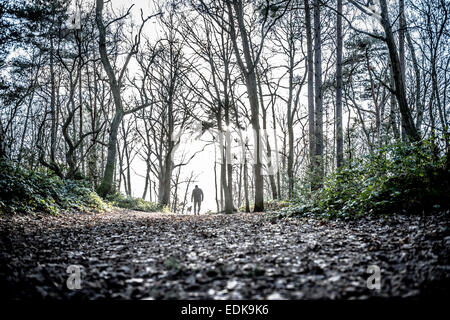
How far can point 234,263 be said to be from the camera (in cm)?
293

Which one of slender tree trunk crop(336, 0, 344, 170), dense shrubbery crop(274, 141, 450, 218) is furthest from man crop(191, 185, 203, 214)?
dense shrubbery crop(274, 141, 450, 218)

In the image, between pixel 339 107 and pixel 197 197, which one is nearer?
pixel 339 107

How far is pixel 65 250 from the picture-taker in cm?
365

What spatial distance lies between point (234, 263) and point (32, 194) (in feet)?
21.2

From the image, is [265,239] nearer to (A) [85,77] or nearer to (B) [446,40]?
(B) [446,40]

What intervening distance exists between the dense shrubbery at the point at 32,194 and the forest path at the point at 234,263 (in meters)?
1.58

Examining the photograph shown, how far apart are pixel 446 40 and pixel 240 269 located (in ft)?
59.2

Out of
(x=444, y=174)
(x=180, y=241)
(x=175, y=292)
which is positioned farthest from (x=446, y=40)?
(x=175, y=292)

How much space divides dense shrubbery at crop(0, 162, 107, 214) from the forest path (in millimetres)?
1579

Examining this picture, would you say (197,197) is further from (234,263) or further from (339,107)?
(234,263)

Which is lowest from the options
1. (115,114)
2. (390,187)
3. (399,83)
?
(390,187)

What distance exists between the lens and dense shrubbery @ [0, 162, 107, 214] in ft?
19.7

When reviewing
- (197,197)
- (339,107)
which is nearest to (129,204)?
(197,197)

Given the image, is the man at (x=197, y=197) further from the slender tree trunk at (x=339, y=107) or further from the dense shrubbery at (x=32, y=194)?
the slender tree trunk at (x=339, y=107)
